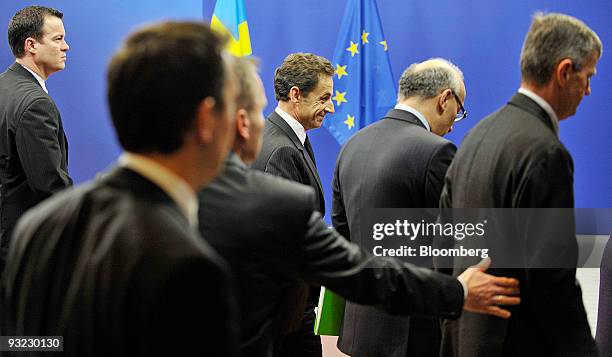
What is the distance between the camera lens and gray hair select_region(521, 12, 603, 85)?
2.20 meters

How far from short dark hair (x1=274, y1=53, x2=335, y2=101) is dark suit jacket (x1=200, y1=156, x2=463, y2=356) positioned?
1882 mm

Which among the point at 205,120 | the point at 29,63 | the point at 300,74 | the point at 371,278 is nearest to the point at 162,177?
the point at 205,120

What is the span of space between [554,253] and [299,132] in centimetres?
176

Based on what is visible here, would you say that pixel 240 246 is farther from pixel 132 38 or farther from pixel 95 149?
pixel 95 149

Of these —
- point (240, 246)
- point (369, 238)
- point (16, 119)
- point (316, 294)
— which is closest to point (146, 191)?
point (240, 246)

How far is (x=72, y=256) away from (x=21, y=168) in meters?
3.07

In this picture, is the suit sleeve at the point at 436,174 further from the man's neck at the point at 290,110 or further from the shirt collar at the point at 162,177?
the shirt collar at the point at 162,177

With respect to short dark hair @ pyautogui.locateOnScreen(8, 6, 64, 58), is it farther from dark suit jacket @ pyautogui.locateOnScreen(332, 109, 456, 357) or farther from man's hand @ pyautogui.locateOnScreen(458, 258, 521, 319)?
man's hand @ pyautogui.locateOnScreen(458, 258, 521, 319)

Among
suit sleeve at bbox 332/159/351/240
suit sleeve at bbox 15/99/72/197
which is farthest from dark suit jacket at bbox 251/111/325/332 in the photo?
suit sleeve at bbox 15/99/72/197

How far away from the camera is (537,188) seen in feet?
6.73

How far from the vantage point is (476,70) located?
5668 mm

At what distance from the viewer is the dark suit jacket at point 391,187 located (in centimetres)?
290

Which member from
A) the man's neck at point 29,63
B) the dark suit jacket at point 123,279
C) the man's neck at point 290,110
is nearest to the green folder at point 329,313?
the man's neck at point 290,110

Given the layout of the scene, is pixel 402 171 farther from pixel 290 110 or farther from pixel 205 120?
pixel 205 120
